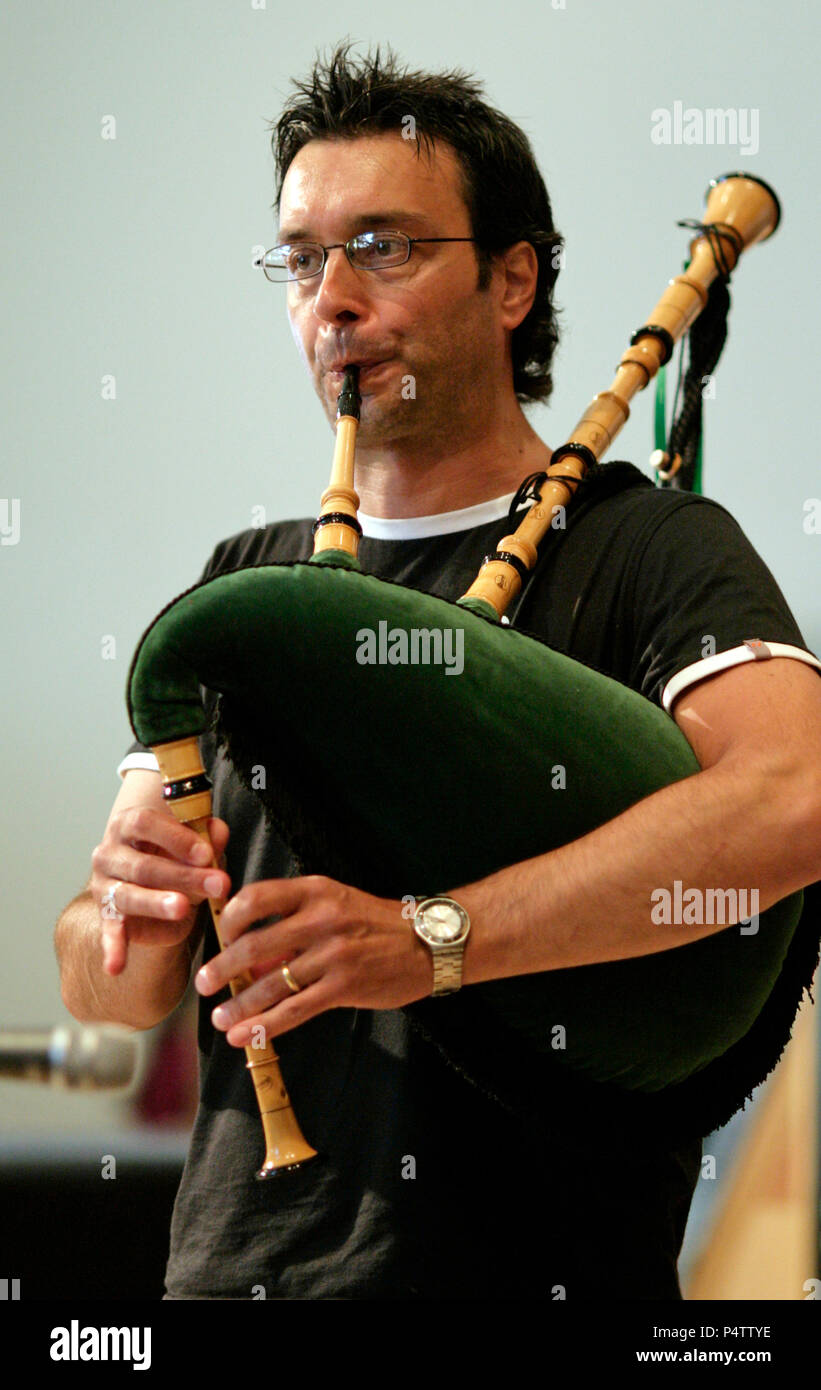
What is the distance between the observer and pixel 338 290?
141 centimetres

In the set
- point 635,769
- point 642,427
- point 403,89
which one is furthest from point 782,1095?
point 403,89

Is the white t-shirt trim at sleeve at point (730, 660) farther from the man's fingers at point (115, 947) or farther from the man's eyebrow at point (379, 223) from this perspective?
the man's eyebrow at point (379, 223)

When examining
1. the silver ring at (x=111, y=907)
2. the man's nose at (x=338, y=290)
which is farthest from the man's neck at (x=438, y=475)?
the silver ring at (x=111, y=907)

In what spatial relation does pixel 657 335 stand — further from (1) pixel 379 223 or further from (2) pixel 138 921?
(2) pixel 138 921

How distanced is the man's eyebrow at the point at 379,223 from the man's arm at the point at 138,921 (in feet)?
1.80

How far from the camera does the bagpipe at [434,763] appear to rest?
0.99 metres

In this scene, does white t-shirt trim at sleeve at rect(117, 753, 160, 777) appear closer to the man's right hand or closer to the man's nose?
the man's right hand

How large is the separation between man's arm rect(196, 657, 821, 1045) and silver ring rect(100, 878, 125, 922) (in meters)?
0.13

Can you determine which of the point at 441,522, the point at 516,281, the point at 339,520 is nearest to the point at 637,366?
the point at 516,281

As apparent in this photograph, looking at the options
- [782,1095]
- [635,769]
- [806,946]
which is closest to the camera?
[635,769]

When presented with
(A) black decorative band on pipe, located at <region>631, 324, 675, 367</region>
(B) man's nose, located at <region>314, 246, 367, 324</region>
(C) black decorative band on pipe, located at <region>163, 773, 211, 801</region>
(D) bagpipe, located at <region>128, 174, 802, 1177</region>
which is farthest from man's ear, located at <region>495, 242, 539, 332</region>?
(C) black decorative band on pipe, located at <region>163, 773, 211, 801</region>
